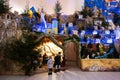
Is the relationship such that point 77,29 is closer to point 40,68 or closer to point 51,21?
point 51,21

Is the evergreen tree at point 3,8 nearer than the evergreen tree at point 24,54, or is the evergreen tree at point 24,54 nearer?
the evergreen tree at point 24,54

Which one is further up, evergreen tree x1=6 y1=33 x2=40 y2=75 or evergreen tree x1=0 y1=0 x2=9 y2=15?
evergreen tree x1=0 y1=0 x2=9 y2=15

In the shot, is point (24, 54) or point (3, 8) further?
point (3, 8)

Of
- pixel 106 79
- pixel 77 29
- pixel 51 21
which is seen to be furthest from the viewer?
pixel 51 21

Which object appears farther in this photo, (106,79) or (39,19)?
(39,19)

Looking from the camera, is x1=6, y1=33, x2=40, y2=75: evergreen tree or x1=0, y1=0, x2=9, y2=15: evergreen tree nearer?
x1=6, y1=33, x2=40, y2=75: evergreen tree

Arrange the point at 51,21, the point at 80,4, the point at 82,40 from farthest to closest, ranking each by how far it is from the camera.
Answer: the point at 80,4 → the point at 51,21 → the point at 82,40

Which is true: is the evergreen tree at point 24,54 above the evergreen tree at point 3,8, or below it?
below

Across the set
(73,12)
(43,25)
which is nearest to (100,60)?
(43,25)

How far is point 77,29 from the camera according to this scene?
21.0m

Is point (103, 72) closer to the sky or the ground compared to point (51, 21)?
closer to the ground

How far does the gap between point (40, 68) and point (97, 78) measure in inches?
164

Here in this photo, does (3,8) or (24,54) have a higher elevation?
(3,8)

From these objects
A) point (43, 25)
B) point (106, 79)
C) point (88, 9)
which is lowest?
point (106, 79)
